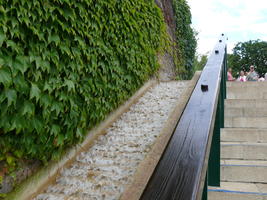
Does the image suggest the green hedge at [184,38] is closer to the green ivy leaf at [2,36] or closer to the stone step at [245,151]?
the stone step at [245,151]

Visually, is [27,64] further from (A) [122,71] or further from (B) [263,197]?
(B) [263,197]

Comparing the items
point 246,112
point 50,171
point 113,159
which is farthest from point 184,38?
point 50,171

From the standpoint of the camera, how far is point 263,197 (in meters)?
1.95

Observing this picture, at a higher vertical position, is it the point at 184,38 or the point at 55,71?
the point at 184,38

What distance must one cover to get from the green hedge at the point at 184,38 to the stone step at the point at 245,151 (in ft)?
19.0

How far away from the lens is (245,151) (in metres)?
2.60

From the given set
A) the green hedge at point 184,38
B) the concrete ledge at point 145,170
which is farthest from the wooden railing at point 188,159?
the green hedge at point 184,38

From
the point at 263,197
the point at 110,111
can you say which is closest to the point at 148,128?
the point at 110,111

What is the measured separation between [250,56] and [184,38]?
126ft

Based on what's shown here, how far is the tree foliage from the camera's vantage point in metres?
40.8

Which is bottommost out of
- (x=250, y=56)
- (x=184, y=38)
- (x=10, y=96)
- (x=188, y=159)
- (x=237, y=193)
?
(x=237, y=193)

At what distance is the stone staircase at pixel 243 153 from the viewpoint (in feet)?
6.68

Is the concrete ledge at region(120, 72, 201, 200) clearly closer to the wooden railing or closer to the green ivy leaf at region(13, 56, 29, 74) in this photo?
the wooden railing

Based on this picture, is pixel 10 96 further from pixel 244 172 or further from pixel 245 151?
Answer: pixel 245 151
